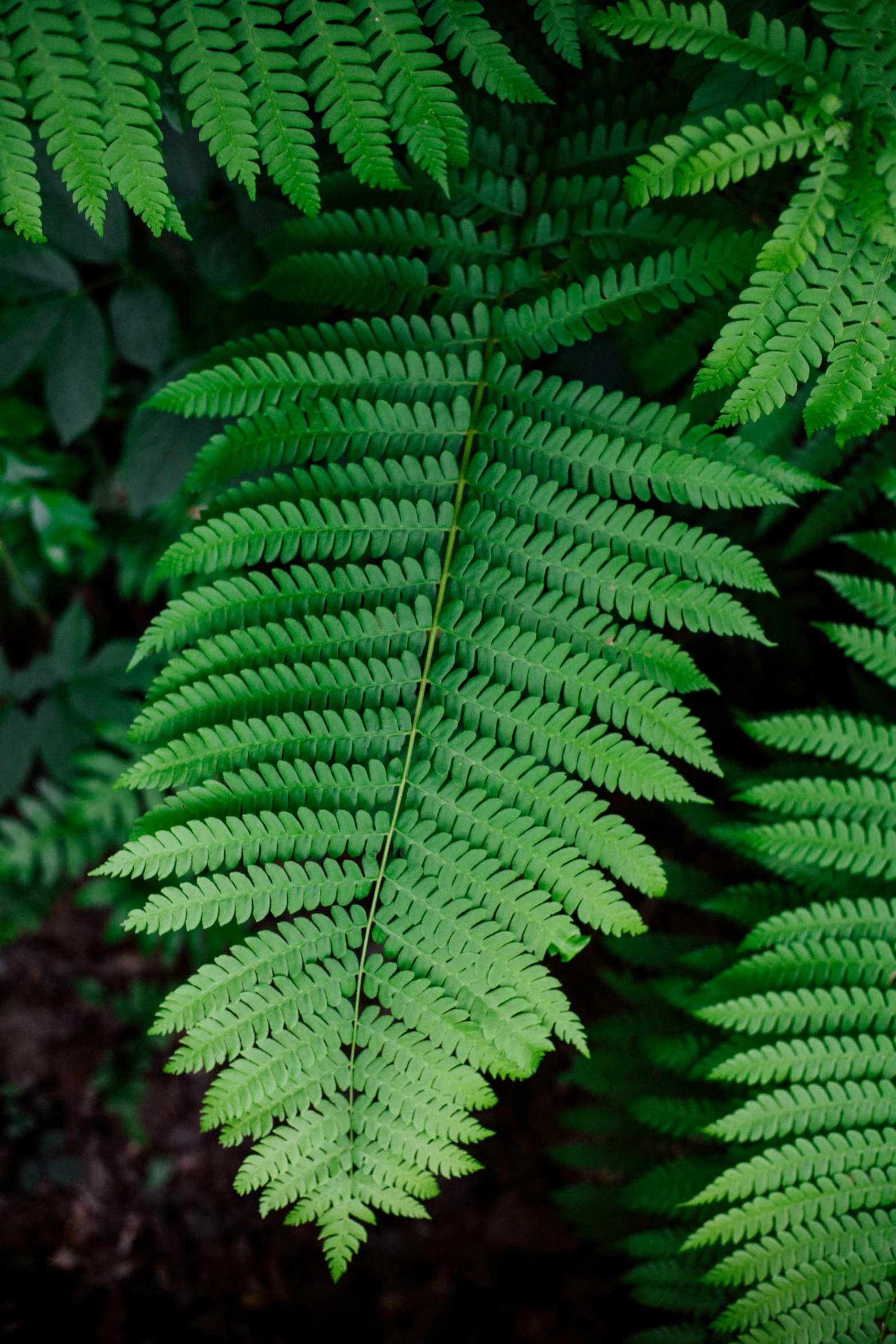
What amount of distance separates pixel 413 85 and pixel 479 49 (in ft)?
0.48

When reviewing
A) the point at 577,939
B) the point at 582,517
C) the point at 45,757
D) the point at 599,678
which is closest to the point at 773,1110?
the point at 577,939

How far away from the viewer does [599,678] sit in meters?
1.52

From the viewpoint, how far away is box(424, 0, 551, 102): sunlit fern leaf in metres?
1.43

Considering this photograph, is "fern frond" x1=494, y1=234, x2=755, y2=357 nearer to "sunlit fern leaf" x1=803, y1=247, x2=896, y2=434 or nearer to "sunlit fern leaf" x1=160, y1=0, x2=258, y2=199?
"sunlit fern leaf" x1=803, y1=247, x2=896, y2=434

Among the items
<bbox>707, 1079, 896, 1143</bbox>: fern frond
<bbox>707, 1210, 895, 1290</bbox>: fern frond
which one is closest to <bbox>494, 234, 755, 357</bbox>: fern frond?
<bbox>707, 1079, 896, 1143</bbox>: fern frond

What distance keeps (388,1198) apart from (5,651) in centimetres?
267

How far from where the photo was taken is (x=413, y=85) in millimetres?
1418

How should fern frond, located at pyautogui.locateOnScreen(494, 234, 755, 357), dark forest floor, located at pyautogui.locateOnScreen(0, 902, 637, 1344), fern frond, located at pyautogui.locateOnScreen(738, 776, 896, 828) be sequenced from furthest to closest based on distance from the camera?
dark forest floor, located at pyautogui.locateOnScreen(0, 902, 637, 1344) → fern frond, located at pyautogui.locateOnScreen(738, 776, 896, 828) → fern frond, located at pyautogui.locateOnScreen(494, 234, 755, 357)

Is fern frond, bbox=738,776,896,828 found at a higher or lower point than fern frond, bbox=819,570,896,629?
lower

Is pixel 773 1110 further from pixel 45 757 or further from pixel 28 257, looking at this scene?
pixel 28 257

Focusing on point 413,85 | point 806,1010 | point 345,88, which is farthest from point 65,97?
point 806,1010

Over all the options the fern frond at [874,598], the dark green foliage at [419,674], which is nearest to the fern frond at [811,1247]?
the dark green foliage at [419,674]

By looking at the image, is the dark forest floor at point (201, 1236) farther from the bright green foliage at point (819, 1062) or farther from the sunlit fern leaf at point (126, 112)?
the sunlit fern leaf at point (126, 112)

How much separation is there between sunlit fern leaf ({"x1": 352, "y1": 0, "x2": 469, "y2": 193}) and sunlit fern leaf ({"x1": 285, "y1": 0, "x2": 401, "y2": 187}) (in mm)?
30
